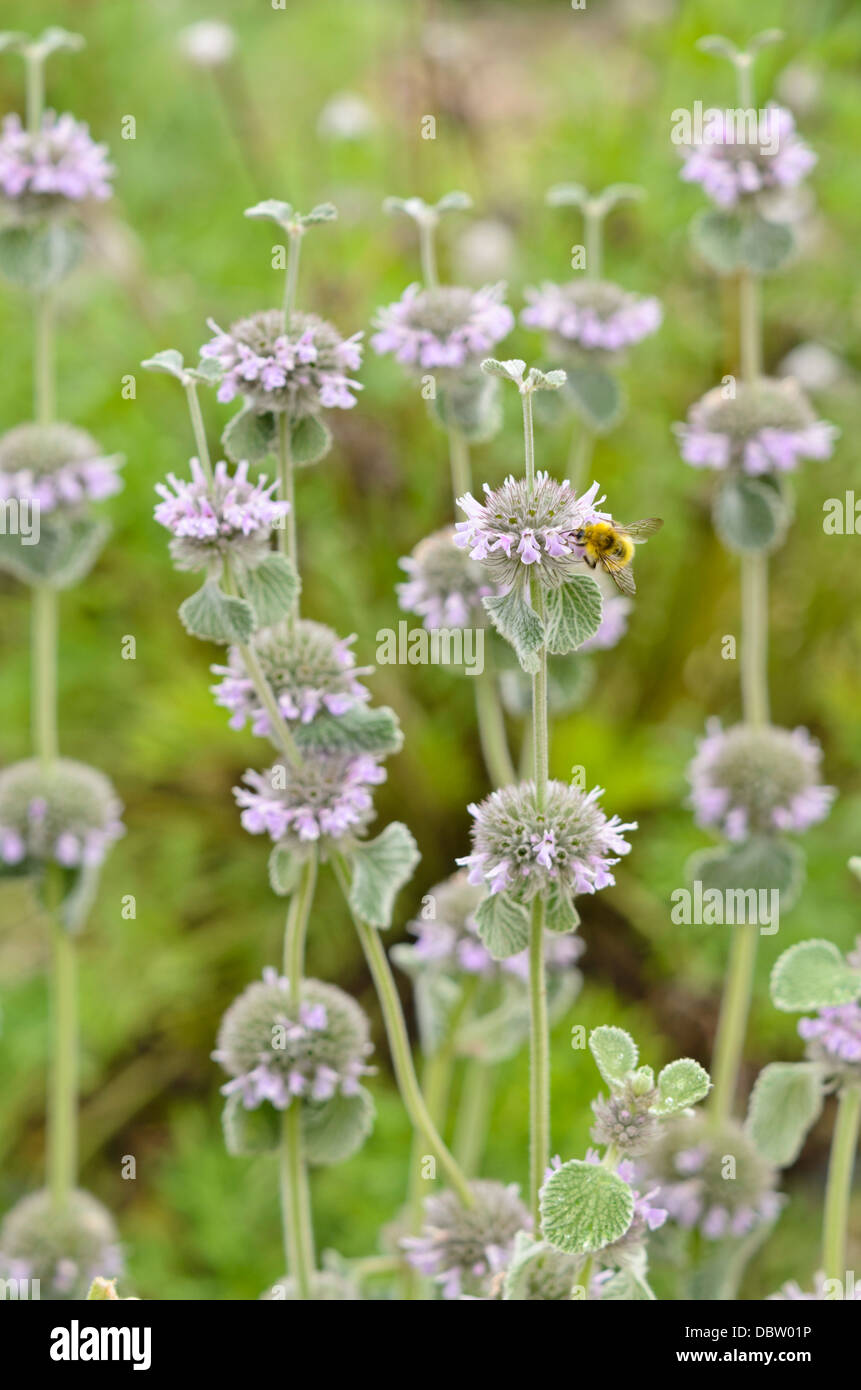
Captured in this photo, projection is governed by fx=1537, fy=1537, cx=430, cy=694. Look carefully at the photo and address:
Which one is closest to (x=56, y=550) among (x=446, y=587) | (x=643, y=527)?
(x=446, y=587)

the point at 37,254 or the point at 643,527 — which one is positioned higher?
the point at 37,254

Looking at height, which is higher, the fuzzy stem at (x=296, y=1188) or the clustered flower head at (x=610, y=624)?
the clustered flower head at (x=610, y=624)

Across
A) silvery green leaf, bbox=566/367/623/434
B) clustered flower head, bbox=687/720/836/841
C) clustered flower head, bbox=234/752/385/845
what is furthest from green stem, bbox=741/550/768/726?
clustered flower head, bbox=234/752/385/845

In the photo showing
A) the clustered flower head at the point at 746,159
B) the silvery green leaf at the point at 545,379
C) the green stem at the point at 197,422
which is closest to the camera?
the silvery green leaf at the point at 545,379

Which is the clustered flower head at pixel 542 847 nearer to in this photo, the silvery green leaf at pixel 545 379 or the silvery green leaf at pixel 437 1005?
the silvery green leaf at pixel 545 379

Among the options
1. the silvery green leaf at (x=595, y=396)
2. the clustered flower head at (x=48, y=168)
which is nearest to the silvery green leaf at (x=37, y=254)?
the clustered flower head at (x=48, y=168)

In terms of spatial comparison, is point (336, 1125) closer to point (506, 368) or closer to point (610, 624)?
point (610, 624)

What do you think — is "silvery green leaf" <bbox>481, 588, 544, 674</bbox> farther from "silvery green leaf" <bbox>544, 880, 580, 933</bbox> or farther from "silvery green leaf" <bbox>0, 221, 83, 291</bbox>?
"silvery green leaf" <bbox>0, 221, 83, 291</bbox>
